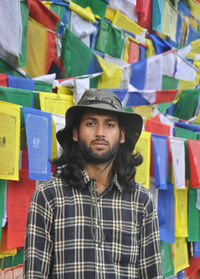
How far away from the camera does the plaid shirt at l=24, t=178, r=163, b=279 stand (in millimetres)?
1440

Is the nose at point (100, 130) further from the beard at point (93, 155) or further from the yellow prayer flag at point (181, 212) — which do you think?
the yellow prayer flag at point (181, 212)

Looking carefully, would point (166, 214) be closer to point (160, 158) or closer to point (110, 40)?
point (160, 158)

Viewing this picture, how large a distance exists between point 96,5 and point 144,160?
251 cm

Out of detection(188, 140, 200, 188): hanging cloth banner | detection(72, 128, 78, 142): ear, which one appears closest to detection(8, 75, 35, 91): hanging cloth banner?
detection(72, 128, 78, 142): ear

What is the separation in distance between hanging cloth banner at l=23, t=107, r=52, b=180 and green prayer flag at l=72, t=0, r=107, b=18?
258cm

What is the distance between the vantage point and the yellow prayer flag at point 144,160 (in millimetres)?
3611

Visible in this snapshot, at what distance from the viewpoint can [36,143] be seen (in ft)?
8.99

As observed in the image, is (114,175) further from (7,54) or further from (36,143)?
(7,54)

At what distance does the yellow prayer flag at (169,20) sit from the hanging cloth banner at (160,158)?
317 cm

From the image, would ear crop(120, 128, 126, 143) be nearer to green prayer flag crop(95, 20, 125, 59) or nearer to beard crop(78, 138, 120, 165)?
beard crop(78, 138, 120, 165)

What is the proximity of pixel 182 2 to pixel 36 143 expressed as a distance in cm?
592

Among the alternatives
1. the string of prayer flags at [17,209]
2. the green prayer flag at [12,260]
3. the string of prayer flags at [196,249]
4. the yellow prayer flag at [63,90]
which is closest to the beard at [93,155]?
the string of prayer flags at [17,209]

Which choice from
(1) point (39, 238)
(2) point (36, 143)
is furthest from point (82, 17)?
(1) point (39, 238)

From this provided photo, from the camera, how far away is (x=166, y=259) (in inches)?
166
